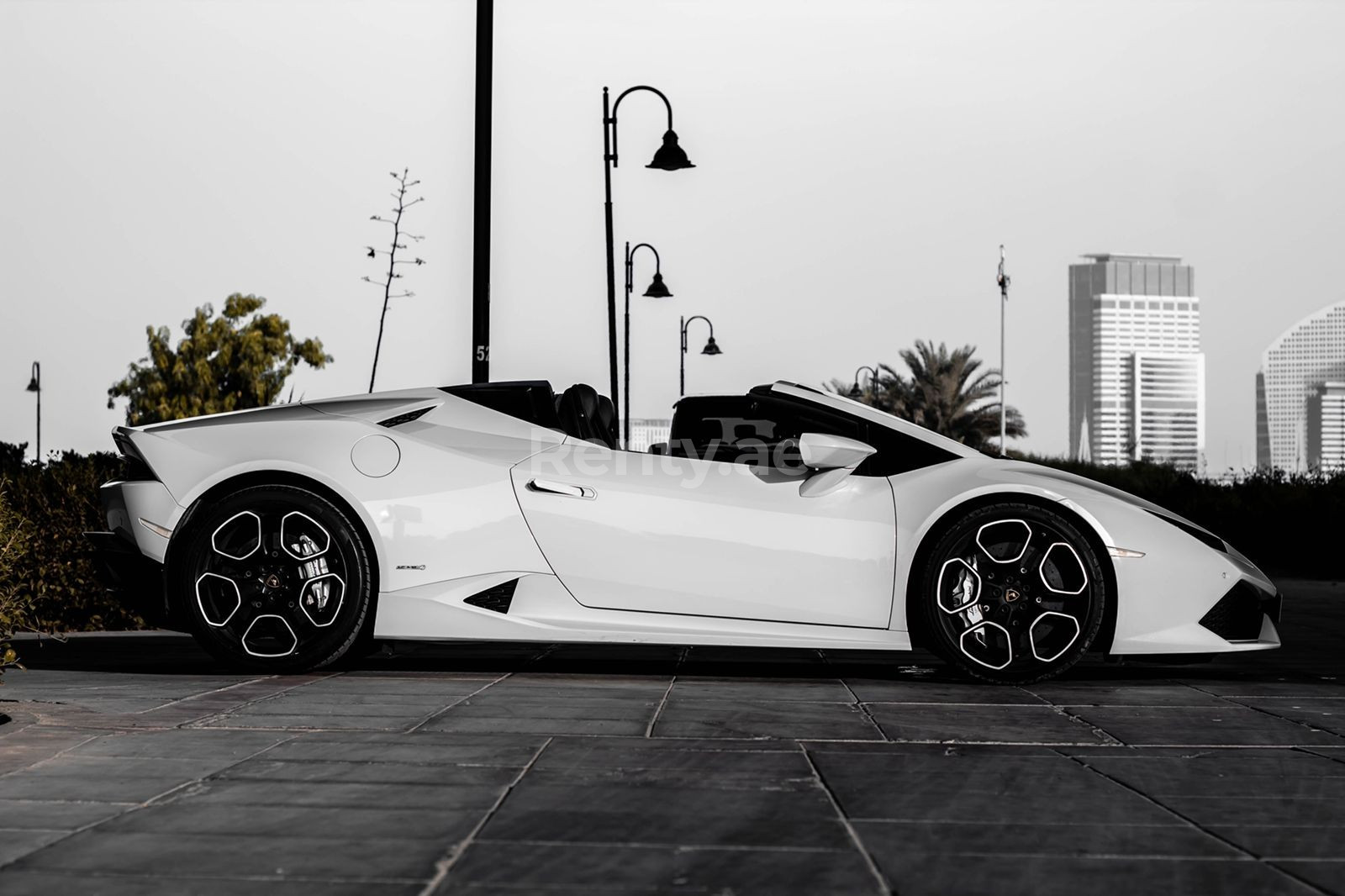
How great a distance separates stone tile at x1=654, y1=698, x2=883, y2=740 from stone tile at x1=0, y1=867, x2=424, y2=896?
6.12ft

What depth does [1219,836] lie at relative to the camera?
307cm

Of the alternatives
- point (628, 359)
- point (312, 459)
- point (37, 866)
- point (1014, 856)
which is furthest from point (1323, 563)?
point (37, 866)

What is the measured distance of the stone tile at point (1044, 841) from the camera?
9.55ft

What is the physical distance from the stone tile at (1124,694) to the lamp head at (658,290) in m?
20.2

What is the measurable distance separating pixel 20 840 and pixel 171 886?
0.54m

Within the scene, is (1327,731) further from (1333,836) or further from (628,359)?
(628,359)

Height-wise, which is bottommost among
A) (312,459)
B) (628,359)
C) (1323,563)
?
(1323,563)

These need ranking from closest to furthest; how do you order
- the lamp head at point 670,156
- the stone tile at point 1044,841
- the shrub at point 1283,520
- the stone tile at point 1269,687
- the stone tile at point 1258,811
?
the stone tile at point 1044,841 < the stone tile at point 1258,811 < the stone tile at point 1269,687 < the lamp head at point 670,156 < the shrub at point 1283,520

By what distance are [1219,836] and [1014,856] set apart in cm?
55

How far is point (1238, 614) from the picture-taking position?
18.4 ft

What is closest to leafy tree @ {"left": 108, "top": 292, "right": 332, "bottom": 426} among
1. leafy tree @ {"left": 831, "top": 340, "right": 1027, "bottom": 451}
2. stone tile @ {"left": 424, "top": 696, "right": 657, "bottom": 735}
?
leafy tree @ {"left": 831, "top": 340, "right": 1027, "bottom": 451}

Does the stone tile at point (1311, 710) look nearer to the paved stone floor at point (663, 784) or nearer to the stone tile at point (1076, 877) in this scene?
the paved stone floor at point (663, 784)

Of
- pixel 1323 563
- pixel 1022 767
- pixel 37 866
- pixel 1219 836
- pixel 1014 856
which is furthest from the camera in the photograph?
pixel 1323 563

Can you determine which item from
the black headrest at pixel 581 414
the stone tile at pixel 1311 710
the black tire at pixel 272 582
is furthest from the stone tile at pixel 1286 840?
the black tire at pixel 272 582
